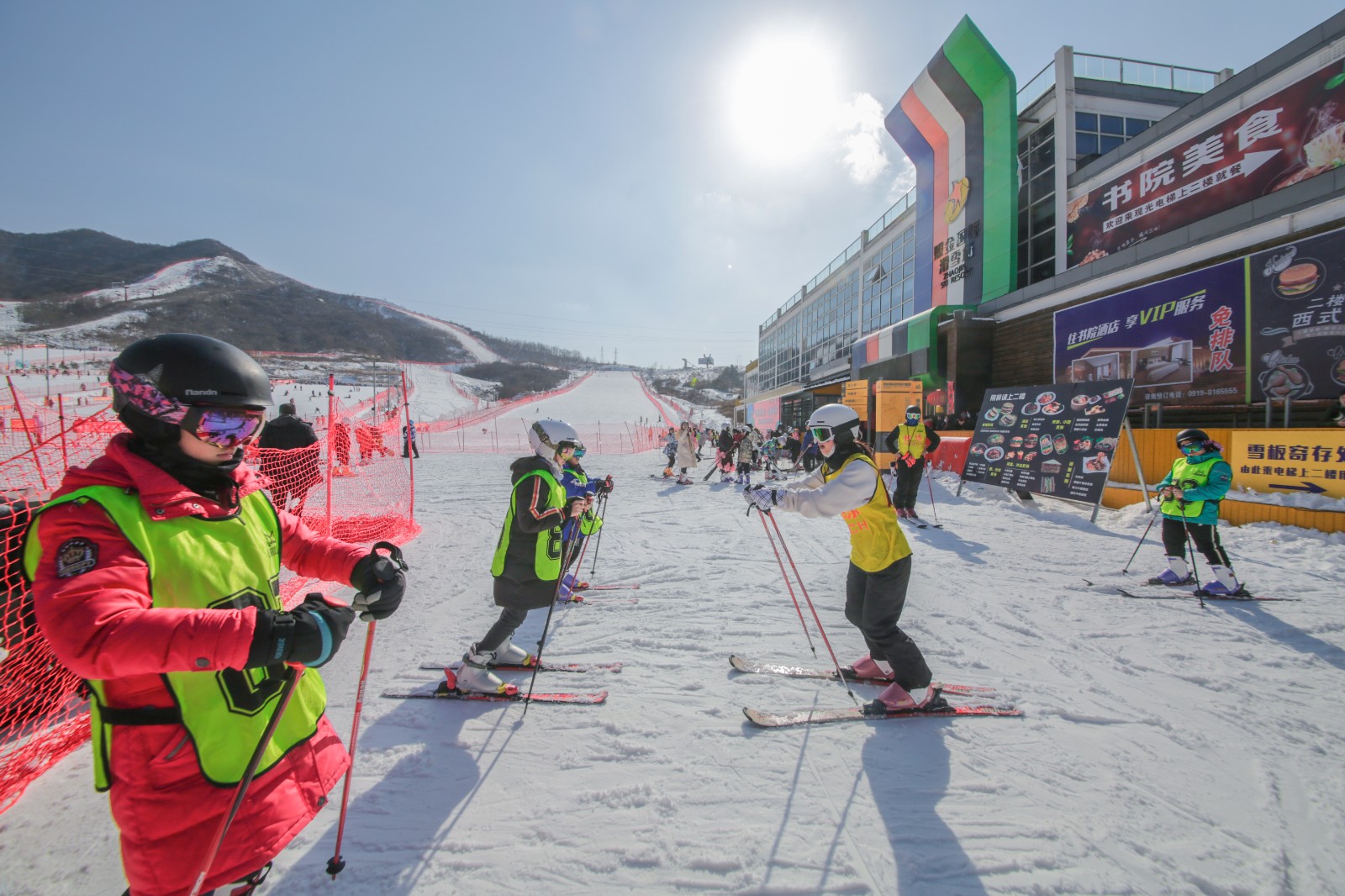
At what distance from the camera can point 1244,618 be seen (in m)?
4.36

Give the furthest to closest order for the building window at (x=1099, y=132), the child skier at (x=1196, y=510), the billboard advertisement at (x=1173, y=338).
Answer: the building window at (x=1099, y=132)
the billboard advertisement at (x=1173, y=338)
the child skier at (x=1196, y=510)

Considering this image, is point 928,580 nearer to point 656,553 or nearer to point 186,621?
point 656,553

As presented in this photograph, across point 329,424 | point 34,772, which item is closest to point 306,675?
point 34,772

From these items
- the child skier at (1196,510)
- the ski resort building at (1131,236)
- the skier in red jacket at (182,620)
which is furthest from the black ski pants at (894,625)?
the ski resort building at (1131,236)

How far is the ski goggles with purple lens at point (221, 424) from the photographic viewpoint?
1.34 meters

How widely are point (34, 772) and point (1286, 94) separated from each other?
17535 mm

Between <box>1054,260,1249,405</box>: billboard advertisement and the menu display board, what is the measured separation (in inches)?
74.1

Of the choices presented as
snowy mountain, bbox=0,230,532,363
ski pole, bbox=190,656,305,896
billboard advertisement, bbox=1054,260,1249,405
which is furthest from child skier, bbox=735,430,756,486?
→ snowy mountain, bbox=0,230,532,363

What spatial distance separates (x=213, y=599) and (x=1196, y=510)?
739 centimetres

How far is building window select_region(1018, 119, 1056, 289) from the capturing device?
1471 cm

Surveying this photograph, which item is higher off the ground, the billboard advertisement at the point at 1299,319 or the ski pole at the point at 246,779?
the billboard advertisement at the point at 1299,319

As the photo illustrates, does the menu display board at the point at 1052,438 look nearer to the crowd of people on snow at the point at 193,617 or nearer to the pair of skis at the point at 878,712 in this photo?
the pair of skis at the point at 878,712

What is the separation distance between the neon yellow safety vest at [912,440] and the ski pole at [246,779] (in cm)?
856

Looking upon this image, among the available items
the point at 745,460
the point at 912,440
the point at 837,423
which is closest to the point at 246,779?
the point at 837,423
